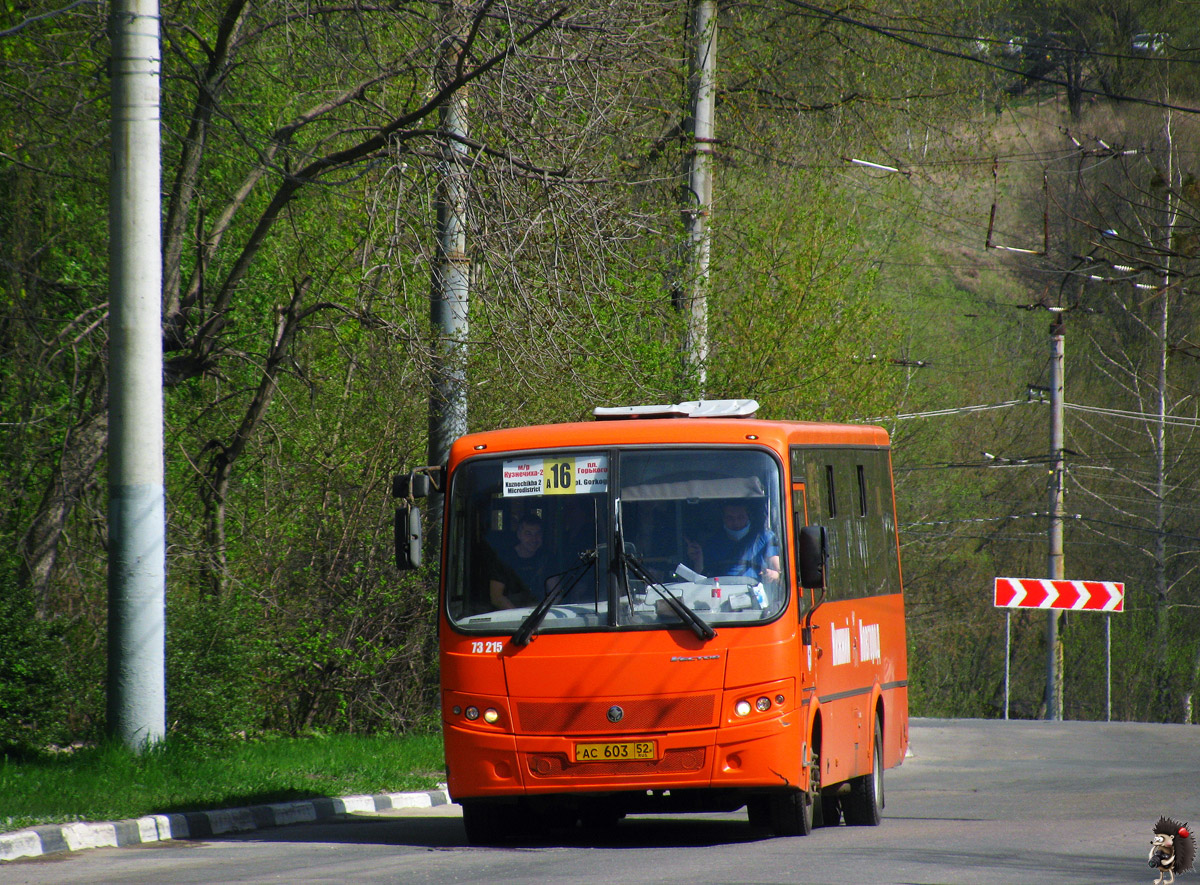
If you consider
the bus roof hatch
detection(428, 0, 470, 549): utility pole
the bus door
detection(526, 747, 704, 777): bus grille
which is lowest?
detection(526, 747, 704, 777): bus grille

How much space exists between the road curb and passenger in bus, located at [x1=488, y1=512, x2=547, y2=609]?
2.72 meters

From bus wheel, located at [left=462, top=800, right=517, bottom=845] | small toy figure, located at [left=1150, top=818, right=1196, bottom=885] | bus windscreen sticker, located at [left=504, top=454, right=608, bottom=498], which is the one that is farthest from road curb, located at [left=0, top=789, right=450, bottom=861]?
small toy figure, located at [left=1150, top=818, right=1196, bottom=885]

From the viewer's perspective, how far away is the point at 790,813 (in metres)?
11.0

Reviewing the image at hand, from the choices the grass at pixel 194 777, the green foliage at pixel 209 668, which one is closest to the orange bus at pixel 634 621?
the grass at pixel 194 777

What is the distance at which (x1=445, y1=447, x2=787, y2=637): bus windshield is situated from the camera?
1062 cm

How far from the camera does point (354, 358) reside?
17.8 m

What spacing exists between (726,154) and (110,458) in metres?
14.8

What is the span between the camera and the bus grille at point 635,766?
34.0 feet

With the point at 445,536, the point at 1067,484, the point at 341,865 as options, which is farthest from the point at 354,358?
the point at 1067,484

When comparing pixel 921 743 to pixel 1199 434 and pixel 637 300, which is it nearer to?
pixel 637 300

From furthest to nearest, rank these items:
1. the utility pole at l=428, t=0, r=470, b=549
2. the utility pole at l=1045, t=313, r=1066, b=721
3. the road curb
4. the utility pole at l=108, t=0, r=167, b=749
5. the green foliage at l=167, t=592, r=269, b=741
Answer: the utility pole at l=1045, t=313, r=1066, b=721 < the utility pole at l=428, t=0, r=470, b=549 < the green foliage at l=167, t=592, r=269, b=741 < the utility pole at l=108, t=0, r=167, b=749 < the road curb

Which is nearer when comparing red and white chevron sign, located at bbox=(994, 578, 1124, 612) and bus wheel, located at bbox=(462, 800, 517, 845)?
bus wheel, located at bbox=(462, 800, 517, 845)

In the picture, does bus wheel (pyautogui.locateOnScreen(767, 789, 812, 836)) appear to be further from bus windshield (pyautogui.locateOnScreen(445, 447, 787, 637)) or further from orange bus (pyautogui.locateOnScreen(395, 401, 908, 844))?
bus windshield (pyautogui.locateOnScreen(445, 447, 787, 637))

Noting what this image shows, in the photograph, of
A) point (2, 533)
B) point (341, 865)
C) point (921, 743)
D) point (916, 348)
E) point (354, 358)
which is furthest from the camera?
point (916, 348)
